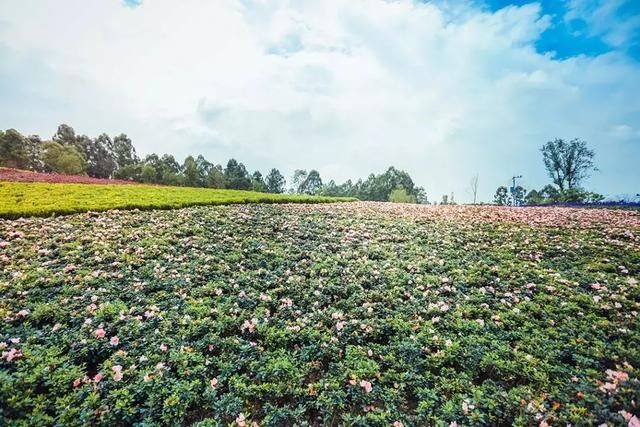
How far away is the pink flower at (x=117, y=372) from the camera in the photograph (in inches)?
142

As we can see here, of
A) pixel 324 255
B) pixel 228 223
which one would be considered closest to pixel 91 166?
pixel 228 223

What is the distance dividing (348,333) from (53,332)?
434cm

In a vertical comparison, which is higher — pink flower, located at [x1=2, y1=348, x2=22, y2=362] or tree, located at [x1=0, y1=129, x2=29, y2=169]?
tree, located at [x1=0, y1=129, x2=29, y2=169]

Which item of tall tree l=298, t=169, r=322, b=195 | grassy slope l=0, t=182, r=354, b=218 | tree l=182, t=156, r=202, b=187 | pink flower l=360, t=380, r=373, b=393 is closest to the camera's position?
pink flower l=360, t=380, r=373, b=393

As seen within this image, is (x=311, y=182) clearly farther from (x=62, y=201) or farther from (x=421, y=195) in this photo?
(x=62, y=201)

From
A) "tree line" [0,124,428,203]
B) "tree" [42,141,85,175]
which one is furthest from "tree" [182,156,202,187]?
"tree" [42,141,85,175]

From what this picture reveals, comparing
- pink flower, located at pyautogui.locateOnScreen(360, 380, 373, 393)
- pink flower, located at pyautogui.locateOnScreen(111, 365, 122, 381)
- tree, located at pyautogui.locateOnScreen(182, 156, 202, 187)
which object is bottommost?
pink flower, located at pyautogui.locateOnScreen(360, 380, 373, 393)

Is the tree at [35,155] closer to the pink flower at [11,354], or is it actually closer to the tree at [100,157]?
the tree at [100,157]

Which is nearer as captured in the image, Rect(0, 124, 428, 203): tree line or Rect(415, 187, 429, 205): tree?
Rect(0, 124, 428, 203): tree line

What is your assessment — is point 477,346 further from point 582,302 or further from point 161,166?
point 161,166

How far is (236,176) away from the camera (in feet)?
236

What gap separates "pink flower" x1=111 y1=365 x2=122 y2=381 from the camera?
361 cm

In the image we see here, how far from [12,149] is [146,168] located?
17834mm

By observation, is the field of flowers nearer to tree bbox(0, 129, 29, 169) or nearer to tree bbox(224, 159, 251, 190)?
tree bbox(0, 129, 29, 169)
